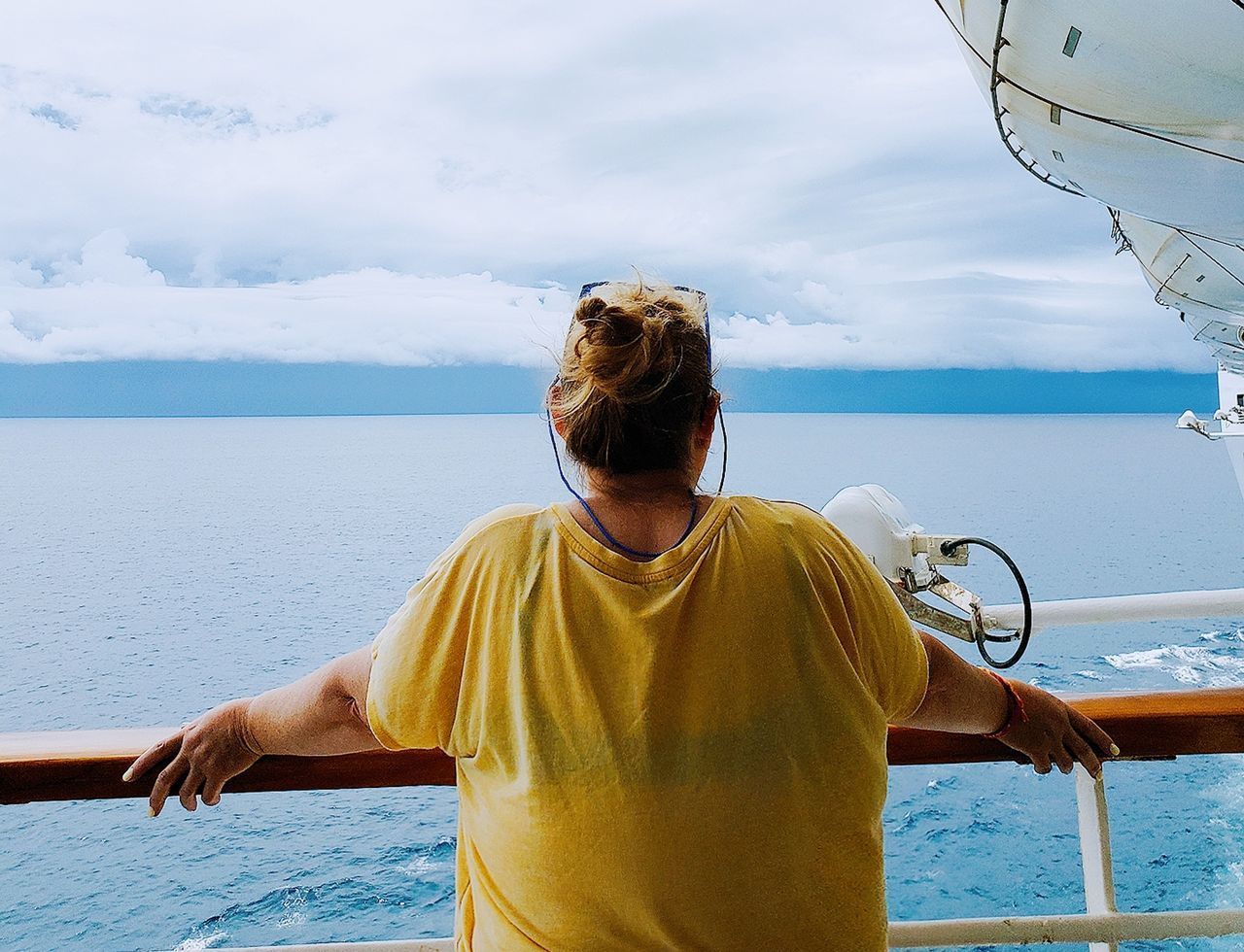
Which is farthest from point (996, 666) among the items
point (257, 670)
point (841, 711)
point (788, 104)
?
point (788, 104)

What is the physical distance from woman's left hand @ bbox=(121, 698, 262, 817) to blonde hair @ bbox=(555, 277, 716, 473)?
0.34 metres

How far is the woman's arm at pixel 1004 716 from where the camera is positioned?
2.31 feet

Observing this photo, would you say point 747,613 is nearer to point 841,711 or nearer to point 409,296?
point 841,711

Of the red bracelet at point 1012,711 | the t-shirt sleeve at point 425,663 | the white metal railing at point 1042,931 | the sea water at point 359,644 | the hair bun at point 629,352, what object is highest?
the hair bun at point 629,352

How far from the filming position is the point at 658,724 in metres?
0.55

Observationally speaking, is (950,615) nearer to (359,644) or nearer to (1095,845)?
(1095,845)

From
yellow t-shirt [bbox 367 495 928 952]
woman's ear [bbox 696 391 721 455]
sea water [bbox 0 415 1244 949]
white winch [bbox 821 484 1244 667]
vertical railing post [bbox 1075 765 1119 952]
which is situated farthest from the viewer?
sea water [bbox 0 415 1244 949]

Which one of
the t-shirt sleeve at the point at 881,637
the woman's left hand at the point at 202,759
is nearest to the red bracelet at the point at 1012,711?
the t-shirt sleeve at the point at 881,637

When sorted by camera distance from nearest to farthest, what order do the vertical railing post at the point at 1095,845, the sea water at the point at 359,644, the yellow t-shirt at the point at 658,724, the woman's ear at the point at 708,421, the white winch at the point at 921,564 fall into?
the yellow t-shirt at the point at 658,724
the woman's ear at the point at 708,421
the vertical railing post at the point at 1095,845
the white winch at the point at 921,564
the sea water at the point at 359,644

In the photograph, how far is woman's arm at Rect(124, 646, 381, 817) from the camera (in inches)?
27.1

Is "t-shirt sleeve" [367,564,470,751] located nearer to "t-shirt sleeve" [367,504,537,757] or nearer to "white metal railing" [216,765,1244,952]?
"t-shirt sleeve" [367,504,537,757]

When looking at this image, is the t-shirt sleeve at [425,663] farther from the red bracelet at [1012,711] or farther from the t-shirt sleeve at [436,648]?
the red bracelet at [1012,711]

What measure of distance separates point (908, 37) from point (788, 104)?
47.7 feet

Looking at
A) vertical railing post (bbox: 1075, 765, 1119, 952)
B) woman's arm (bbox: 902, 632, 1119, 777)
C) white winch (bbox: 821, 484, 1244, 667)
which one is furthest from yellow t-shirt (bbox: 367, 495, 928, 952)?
white winch (bbox: 821, 484, 1244, 667)
